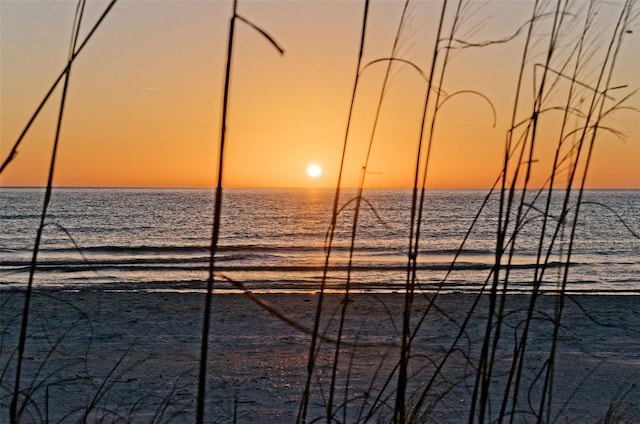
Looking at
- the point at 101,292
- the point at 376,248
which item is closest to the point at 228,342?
the point at 101,292

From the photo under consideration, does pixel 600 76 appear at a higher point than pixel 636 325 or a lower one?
higher

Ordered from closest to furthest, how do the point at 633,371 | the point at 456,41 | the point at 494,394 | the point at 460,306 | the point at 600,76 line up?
the point at 456,41 < the point at 600,76 < the point at 494,394 < the point at 633,371 < the point at 460,306

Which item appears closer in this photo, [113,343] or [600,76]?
[600,76]

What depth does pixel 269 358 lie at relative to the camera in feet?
25.3

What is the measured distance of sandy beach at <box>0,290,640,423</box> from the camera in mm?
5453

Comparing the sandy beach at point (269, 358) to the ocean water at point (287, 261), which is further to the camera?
the ocean water at point (287, 261)

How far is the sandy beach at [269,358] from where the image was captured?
17.9 feet

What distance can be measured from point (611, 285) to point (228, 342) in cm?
1109

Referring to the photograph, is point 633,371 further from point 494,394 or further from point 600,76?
point 600,76

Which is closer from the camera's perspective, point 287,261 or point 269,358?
point 269,358

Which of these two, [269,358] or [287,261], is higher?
[269,358]

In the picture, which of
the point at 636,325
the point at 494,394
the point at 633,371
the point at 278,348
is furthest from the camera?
the point at 636,325

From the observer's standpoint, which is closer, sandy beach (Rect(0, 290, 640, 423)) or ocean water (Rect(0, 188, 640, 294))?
sandy beach (Rect(0, 290, 640, 423))

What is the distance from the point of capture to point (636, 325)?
1085 centimetres
